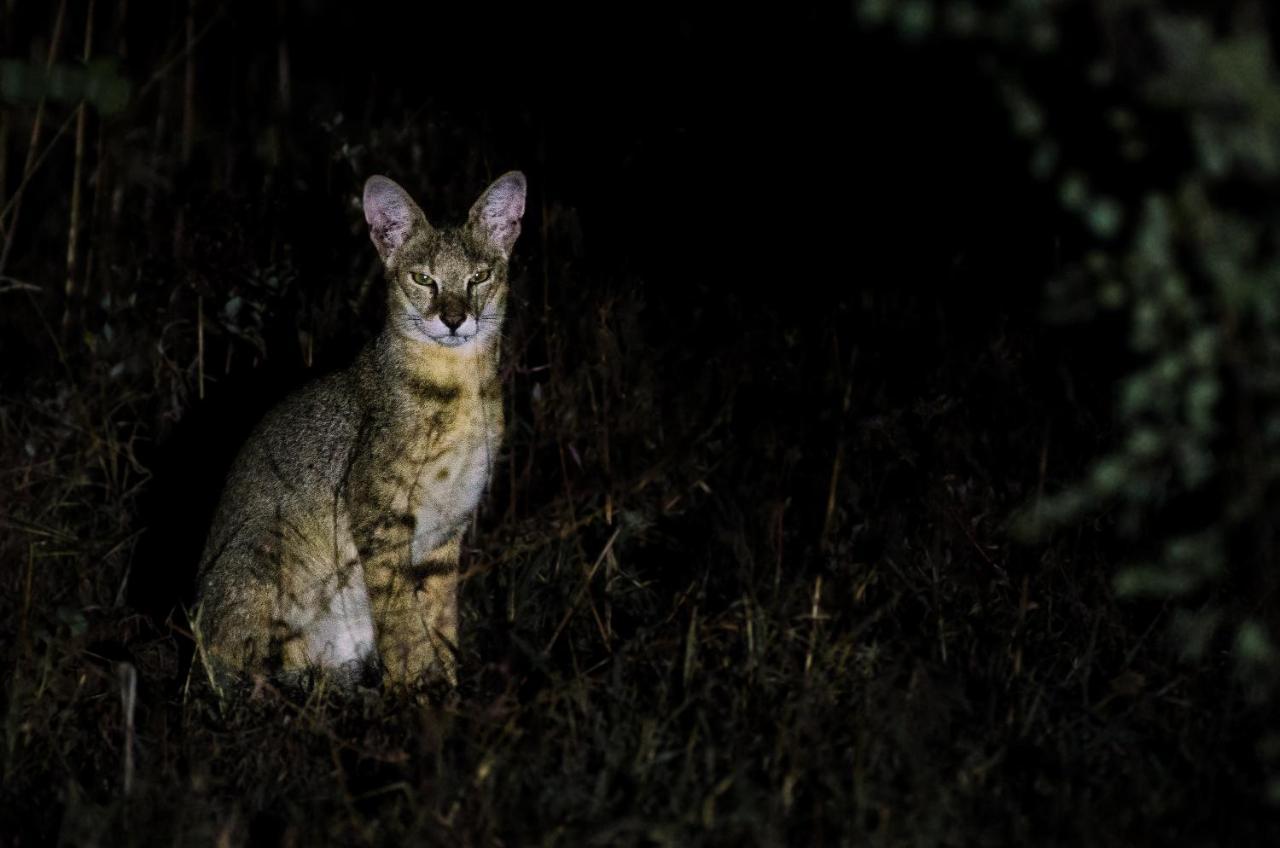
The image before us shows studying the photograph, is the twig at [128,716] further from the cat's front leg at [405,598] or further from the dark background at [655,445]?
the cat's front leg at [405,598]

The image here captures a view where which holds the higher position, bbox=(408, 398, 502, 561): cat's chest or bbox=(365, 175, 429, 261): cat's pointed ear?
bbox=(365, 175, 429, 261): cat's pointed ear

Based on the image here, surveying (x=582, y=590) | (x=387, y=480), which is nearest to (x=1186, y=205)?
(x=582, y=590)

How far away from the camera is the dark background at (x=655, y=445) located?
3.57m

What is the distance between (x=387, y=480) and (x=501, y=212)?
0.93m

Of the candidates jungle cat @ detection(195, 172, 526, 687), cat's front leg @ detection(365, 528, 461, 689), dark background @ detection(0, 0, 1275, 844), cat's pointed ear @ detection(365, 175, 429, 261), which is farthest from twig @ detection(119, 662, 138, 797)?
cat's pointed ear @ detection(365, 175, 429, 261)

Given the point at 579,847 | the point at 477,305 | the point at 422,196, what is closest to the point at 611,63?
the point at 422,196

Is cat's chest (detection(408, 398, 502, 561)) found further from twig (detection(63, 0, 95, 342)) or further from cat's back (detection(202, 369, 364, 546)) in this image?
twig (detection(63, 0, 95, 342))

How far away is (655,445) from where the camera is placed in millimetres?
5301

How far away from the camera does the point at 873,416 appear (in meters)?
4.93

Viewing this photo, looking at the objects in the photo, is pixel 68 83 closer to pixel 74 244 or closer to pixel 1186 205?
pixel 74 244

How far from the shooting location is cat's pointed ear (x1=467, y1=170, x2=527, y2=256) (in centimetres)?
499

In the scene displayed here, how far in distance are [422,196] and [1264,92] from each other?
4.48 meters

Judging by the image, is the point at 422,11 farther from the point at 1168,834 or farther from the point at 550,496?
the point at 1168,834

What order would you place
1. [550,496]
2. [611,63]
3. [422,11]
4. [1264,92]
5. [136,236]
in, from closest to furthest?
[1264,92], [550,496], [136,236], [611,63], [422,11]
